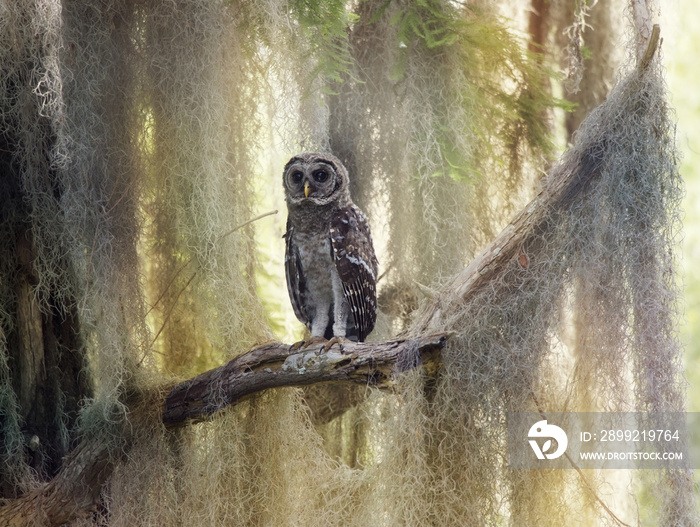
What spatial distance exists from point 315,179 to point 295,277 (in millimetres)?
472

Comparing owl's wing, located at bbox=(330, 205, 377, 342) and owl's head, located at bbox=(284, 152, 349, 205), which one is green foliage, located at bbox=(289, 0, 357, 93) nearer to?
owl's head, located at bbox=(284, 152, 349, 205)

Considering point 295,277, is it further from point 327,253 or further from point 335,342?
point 335,342

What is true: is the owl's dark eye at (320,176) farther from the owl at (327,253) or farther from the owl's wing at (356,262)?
the owl's wing at (356,262)

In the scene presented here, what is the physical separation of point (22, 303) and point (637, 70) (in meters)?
2.72

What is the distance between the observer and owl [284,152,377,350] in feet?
10.5

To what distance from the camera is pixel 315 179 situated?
3.22 metres

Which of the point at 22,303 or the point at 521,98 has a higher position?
the point at 521,98

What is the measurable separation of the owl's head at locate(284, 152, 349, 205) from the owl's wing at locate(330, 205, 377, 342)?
0.10 m

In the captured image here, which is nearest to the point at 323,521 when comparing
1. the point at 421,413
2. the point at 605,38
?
the point at 421,413

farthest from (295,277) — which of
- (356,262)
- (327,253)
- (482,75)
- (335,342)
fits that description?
(482,75)

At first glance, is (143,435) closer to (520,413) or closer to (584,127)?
(520,413)

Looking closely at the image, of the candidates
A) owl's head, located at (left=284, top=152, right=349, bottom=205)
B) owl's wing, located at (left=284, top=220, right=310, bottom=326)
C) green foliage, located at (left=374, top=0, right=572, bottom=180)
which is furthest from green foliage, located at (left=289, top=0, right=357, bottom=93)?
owl's wing, located at (left=284, top=220, right=310, bottom=326)

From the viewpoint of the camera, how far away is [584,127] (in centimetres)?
271

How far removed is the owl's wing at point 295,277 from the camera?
3.37 meters
